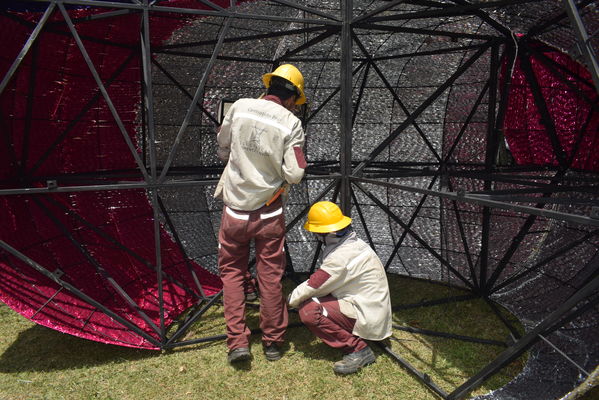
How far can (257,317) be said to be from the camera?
16.9 ft

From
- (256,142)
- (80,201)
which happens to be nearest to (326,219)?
(256,142)

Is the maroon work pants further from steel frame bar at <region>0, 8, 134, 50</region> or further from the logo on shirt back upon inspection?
steel frame bar at <region>0, 8, 134, 50</region>

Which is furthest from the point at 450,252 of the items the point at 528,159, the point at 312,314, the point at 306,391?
the point at 306,391

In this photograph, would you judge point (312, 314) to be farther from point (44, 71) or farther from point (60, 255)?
point (44, 71)

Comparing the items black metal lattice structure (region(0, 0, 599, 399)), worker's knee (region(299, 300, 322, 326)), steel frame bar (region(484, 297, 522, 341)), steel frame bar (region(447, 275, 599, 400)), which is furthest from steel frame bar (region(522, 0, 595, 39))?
worker's knee (region(299, 300, 322, 326))

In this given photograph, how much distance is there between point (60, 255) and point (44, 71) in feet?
7.05

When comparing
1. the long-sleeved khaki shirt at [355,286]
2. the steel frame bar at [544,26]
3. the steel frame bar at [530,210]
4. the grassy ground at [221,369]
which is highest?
the steel frame bar at [544,26]

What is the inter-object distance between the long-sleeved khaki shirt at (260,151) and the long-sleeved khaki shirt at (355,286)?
31.7 inches

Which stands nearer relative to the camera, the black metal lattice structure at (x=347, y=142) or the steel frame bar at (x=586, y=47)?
the steel frame bar at (x=586, y=47)

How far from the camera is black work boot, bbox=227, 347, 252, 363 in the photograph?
4.02 m

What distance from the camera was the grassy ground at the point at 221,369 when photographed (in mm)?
3758

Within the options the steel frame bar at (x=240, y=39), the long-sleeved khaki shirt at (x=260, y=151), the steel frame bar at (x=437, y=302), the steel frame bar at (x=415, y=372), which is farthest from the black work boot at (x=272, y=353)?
the steel frame bar at (x=240, y=39)

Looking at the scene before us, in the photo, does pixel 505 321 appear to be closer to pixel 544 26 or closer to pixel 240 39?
pixel 544 26

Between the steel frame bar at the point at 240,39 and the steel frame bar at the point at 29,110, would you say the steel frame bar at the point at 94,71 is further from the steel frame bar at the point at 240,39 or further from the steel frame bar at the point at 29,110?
the steel frame bar at the point at 240,39
